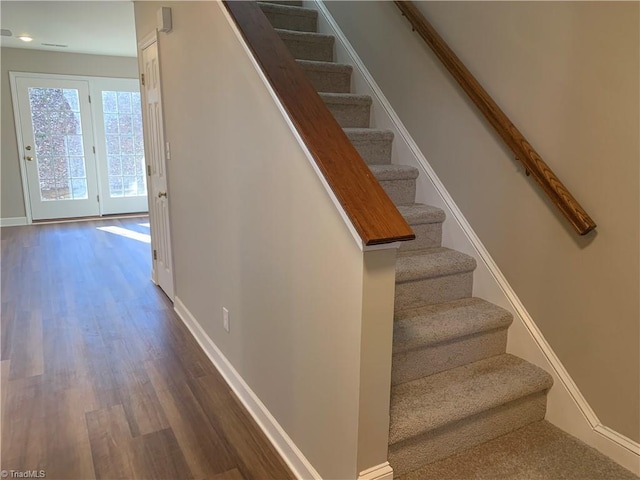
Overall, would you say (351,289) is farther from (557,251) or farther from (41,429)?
(41,429)

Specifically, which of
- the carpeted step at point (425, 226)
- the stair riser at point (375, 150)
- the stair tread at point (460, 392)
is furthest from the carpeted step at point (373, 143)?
the stair tread at point (460, 392)

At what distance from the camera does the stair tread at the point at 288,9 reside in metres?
→ 3.12

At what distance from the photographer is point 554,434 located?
185 centimetres

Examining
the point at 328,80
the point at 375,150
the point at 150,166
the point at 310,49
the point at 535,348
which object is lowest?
the point at 535,348

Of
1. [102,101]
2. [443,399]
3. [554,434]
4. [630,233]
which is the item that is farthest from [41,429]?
[102,101]

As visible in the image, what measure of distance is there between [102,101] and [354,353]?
6.60m

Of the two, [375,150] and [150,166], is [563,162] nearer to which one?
[375,150]

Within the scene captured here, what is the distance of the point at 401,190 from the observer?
98.1 inches

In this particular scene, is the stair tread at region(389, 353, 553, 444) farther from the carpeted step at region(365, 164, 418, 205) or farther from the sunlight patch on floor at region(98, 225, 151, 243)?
the sunlight patch on floor at region(98, 225, 151, 243)

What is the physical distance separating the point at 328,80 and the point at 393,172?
876 millimetres

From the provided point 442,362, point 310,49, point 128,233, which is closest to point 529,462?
point 442,362

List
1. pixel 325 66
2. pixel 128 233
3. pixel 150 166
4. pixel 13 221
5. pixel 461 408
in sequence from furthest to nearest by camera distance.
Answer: pixel 13 221
pixel 128 233
pixel 150 166
pixel 325 66
pixel 461 408

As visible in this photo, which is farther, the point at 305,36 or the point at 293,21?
the point at 293,21

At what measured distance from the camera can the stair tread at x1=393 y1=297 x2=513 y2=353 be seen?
183 cm
